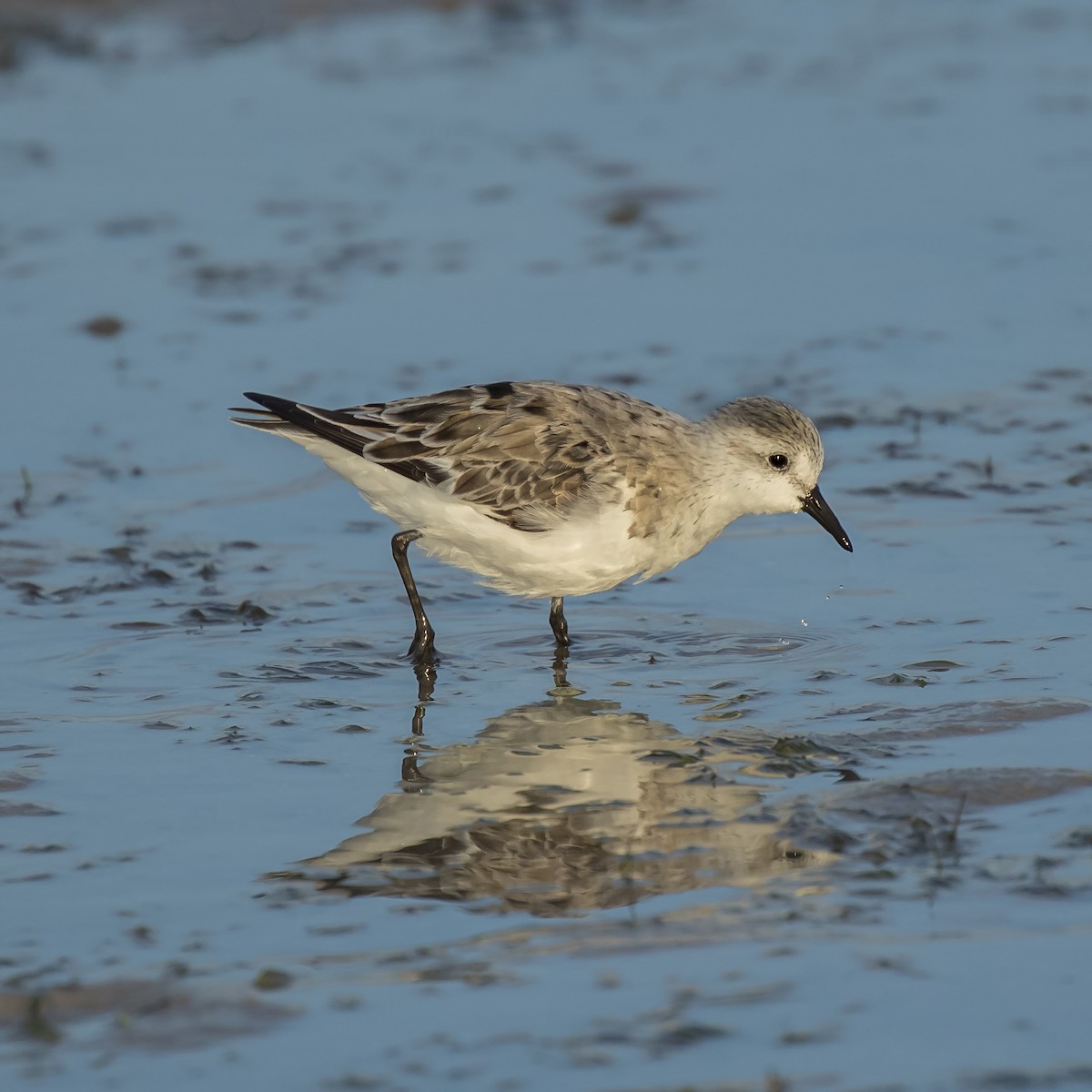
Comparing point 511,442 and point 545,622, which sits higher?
point 511,442

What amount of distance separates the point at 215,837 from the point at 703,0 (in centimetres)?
1811

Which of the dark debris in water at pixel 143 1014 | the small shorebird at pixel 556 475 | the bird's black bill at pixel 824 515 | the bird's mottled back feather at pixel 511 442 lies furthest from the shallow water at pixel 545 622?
the bird's mottled back feather at pixel 511 442

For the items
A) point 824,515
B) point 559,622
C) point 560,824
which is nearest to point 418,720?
point 559,622

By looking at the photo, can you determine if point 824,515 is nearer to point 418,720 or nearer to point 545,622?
point 545,622

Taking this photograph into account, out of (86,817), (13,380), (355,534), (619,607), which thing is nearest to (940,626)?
(619,607)

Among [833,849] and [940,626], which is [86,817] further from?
[940,626]

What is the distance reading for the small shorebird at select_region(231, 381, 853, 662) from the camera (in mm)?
7918

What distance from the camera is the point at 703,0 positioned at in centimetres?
2236

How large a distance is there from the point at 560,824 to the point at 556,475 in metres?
2.10

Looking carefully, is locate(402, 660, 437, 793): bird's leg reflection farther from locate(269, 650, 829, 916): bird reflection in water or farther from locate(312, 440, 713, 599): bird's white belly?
locate(312, 440, 713, 599): bird's white belly

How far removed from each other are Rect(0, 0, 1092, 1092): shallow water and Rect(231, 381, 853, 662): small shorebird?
0.43m

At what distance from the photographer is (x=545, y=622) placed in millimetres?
8625

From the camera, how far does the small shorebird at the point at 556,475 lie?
7918mm

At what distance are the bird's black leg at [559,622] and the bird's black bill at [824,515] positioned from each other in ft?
4.06
